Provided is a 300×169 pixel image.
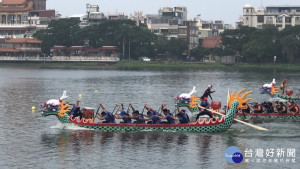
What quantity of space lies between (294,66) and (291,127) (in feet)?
314

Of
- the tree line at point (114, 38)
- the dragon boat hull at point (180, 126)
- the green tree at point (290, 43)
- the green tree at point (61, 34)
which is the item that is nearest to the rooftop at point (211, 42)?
the tree line at point (114, 38)

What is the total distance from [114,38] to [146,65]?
456 inches

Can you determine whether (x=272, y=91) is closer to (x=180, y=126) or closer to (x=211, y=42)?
(x=180, y=126)

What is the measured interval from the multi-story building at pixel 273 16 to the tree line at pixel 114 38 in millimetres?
29918

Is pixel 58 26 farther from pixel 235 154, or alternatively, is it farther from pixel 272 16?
pixel 235 154

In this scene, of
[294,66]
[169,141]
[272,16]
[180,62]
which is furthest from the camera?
[272,16]

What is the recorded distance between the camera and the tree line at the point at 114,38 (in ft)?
485

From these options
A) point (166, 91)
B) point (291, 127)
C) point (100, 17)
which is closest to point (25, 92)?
point (166, 91)

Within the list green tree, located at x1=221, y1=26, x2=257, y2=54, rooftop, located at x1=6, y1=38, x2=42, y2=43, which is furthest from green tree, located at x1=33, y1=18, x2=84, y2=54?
green tree, located at x1=221, y1=26, x2=257, y2=54

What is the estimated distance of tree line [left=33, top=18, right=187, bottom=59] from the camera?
14788 centimetres

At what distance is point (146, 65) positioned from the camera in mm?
143125

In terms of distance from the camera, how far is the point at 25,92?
7375 centimetres

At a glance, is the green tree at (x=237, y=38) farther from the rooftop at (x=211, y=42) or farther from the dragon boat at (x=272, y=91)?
the dragon boat at (x=272, y=91)

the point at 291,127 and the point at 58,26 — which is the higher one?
the point at 58,26
